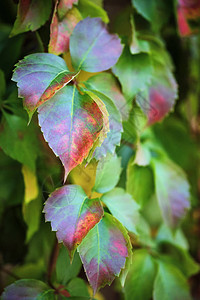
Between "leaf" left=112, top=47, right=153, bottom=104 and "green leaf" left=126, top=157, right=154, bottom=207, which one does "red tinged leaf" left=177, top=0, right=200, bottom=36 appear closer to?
"leaf" left=112, top=47, right=153, bottom=104

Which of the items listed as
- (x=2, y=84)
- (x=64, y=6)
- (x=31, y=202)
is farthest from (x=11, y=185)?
(x=64, y=6)

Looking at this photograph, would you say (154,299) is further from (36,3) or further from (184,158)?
(36,3)

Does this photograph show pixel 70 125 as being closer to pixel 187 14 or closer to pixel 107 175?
pixel 107 175

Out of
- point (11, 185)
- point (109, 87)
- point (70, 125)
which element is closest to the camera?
point (70, 125)

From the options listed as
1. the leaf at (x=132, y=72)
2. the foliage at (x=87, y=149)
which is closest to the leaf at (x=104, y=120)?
the foliage at (x=87, y=149)

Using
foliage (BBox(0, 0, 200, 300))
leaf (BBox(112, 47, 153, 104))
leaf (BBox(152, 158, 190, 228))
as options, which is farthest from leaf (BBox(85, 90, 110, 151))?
leaf (BBox(152, 158, 190, 228))

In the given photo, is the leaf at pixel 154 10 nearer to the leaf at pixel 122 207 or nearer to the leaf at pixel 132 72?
→ the leaf at pixel 132 72

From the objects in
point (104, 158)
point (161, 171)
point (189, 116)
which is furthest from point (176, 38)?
point (104, 158)
